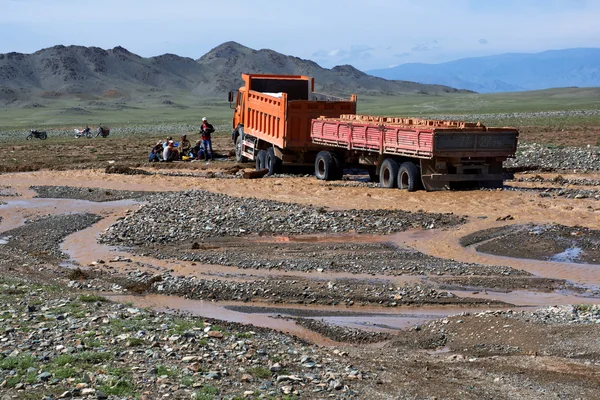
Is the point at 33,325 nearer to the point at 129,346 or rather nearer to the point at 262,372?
the point at 129,346

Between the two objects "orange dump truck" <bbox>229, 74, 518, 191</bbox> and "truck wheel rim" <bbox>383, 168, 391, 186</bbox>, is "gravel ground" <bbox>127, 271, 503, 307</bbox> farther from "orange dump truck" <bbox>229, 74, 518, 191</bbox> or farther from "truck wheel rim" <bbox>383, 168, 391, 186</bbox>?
"truck wheel rim" <bbox>383, 168, 391, 186</bbox>

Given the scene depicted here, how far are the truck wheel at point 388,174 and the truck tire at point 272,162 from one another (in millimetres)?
4791

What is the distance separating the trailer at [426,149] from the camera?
75.1 feet

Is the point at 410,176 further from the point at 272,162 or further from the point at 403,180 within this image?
the point at 272,162

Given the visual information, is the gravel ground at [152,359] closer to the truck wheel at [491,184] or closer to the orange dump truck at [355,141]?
the orange dump truck at [355,141]

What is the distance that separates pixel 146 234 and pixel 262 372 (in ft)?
34.7

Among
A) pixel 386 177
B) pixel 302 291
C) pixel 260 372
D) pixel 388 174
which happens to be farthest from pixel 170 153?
pixel 260 372

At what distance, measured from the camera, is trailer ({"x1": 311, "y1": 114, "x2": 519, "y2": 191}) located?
2289 cm

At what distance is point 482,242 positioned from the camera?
18.2 meters

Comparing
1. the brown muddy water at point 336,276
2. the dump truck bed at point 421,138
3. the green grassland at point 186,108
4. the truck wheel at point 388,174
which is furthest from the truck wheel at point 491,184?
the green grassland at point 186,108

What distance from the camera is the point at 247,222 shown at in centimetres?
1998

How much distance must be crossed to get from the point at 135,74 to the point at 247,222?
156906mm

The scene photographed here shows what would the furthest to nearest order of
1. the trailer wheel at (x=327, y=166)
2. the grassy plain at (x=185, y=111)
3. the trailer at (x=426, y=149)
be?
the grassy plain at (x=185, y=111) → the trailer wheel at (x=327, y=166) → the trailer at (x=426, y=149)

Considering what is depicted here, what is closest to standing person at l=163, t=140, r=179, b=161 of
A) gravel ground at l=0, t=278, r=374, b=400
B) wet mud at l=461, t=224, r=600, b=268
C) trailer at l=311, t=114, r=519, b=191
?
trailer at l=311, t=114, r=519, b=191
